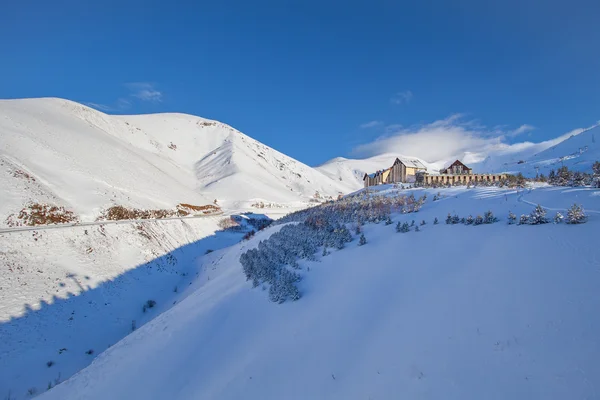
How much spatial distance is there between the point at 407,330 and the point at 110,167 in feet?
198

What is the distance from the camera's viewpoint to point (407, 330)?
637 centimetres

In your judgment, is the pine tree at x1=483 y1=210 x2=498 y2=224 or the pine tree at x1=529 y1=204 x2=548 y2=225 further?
the pine tree at x1=483 y1=210 x2=498 y2=224

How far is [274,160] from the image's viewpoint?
15588 cm

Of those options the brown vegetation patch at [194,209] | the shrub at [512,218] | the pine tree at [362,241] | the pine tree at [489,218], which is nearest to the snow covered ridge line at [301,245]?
the pine tree at [362,241]

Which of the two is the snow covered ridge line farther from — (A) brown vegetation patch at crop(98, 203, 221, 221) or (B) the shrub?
(A) brown vegetation patch at crop(98, 203, 221, 221)

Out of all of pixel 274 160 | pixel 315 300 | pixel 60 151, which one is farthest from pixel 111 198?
pixel 274 160

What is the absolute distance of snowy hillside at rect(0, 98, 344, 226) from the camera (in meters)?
35.1

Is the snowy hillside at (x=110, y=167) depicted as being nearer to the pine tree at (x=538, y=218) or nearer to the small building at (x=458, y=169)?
the pine tree at (x=538, y=218)

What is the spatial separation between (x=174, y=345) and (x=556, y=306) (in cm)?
1084

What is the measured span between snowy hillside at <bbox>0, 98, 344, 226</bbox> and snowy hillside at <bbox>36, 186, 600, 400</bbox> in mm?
30152

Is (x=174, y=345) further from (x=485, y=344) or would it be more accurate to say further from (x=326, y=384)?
(x=485, y=344)

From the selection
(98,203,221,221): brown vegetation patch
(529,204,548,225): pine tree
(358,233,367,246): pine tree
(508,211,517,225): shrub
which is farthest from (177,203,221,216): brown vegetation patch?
(529,204,548,225): pine tree

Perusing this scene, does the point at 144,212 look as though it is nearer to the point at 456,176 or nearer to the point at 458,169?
the point at 456,176

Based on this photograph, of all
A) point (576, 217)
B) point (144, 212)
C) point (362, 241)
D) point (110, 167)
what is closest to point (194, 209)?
point (144, 212)
